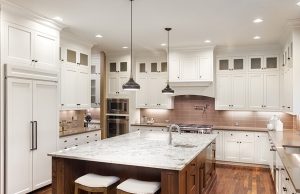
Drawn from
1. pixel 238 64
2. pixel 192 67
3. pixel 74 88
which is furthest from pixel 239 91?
pixel 74 88

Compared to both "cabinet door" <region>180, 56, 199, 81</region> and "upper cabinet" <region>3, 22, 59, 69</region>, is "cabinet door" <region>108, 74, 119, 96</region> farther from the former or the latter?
"upper cabinet" <region>3, 22, 59, 69</region>

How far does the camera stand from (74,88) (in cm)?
583

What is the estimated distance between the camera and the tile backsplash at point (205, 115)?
22.2 feet

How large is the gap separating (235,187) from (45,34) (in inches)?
173

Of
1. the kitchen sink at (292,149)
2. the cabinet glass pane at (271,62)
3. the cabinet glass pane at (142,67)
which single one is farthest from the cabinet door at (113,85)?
the kitchen sink at (292,149)

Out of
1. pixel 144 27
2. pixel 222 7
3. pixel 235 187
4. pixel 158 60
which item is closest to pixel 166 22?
pixel 144 27

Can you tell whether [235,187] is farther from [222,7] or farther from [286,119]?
[222,7]

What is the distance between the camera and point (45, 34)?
4.69m

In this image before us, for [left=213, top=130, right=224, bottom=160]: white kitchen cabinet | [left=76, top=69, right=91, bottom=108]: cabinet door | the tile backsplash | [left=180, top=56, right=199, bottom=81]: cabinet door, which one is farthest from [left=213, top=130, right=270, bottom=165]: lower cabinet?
[left=76, top=69, right=91, bottom=108]: cabinet door

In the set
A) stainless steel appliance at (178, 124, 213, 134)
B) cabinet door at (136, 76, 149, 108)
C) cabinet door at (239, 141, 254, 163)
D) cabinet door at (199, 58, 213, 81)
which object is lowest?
cabinet door at (239, 141, 254, 163)

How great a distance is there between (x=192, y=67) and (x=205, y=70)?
1.12 ft

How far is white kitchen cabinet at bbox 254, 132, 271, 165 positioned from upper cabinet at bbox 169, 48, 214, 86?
175cm

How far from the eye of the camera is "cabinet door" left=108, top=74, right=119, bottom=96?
25.2 feet

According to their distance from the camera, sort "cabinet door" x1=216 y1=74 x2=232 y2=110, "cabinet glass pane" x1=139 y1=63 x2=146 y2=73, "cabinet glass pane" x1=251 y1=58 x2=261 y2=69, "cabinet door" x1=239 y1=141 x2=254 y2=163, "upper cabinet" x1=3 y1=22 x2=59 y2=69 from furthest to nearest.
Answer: "cabinet glass pane" x1=139 y1=63 x2=146 y2=73
"cabinet door" x1=216 y1=74 x2=232 y2=110
"cabinet glass pane" x1=251 y1=58 x2=261 y2=69
"cabinet door" x1=239 y1=141 x2=254 y2=163
"upper cabinet" x1=3 y1=22 x2=59 y2=69
